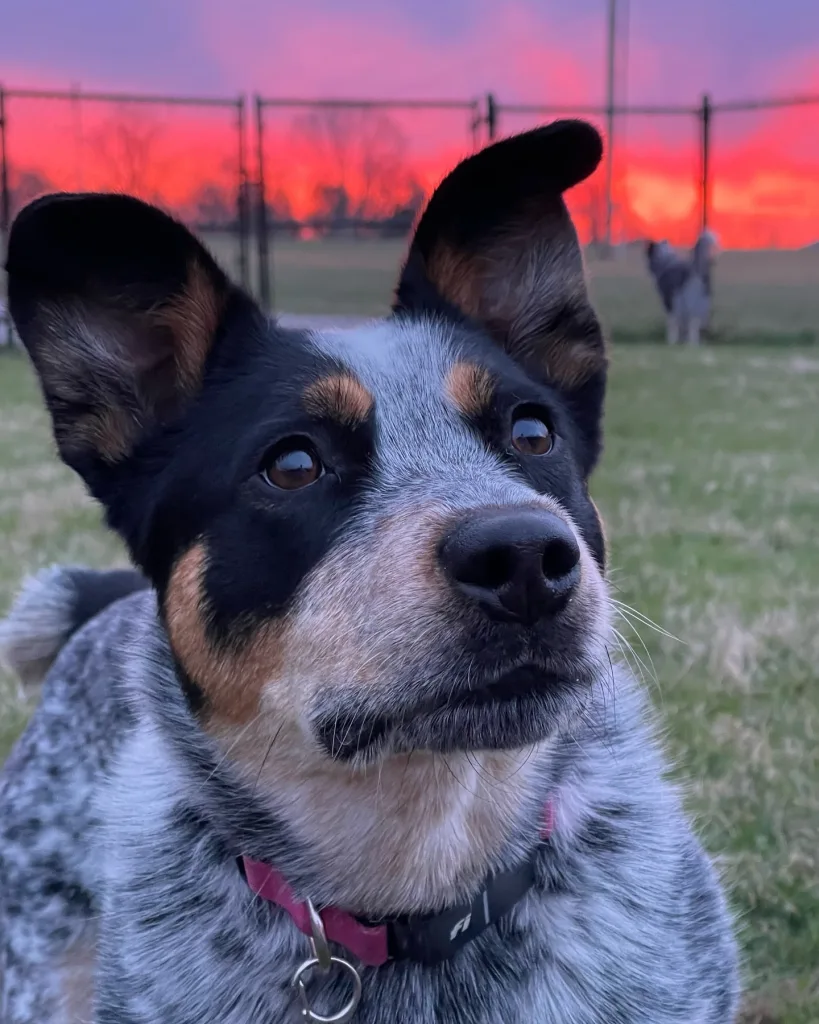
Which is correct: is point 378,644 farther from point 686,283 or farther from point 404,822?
point 686,283

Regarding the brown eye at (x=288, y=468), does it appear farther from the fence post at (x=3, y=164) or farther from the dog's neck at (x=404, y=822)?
the fence post at (x=3, y=164)

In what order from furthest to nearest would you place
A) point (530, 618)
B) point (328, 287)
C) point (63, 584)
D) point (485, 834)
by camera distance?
point (328, 287), point (63, 584), point (485, 834), point (530, 618)

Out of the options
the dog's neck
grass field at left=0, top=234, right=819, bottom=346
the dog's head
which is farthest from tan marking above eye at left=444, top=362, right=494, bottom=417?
grass field at left=0, top=234, right=819, bottom=346

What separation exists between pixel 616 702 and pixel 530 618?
1.02 meters

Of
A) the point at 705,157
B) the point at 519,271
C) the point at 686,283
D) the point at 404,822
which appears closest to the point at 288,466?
the point at 404,822

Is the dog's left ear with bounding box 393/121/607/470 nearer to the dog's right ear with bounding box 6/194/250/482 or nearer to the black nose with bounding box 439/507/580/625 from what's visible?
the dog's right ear with bounding box 6/194/250/482

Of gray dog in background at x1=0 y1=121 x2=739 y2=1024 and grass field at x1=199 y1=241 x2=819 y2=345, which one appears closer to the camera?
gray dog in background at x1=0 y1=121 x2=739 y2=1024

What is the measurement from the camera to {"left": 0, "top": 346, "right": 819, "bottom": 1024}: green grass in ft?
11.1

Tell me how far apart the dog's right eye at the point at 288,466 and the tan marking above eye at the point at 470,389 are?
37cm

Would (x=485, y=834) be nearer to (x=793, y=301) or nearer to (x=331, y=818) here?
(x=331, y=818)

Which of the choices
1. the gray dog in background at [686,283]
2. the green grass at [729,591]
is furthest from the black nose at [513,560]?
the gray dog in background at [686,283]

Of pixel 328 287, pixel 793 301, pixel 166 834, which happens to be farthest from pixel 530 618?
pixel 793 301

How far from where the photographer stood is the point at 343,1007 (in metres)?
2.27

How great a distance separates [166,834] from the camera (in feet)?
8.85
